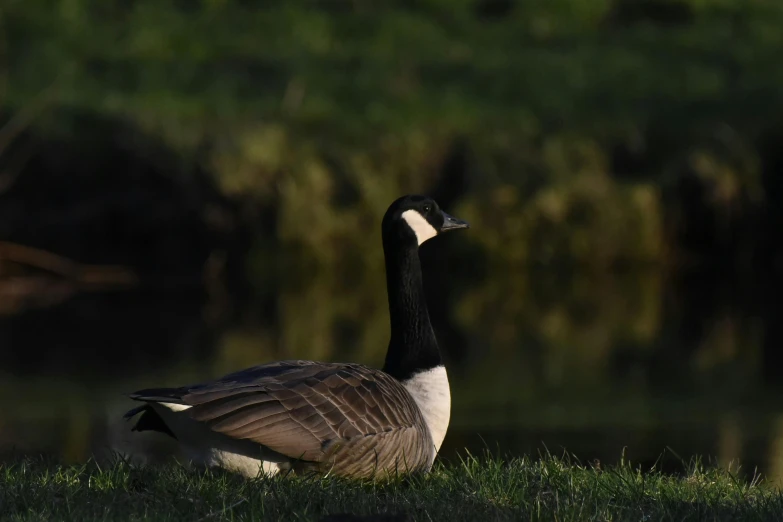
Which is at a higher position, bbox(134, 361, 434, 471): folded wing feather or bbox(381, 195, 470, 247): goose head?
bbox(381, 195, 470, 247): goose head

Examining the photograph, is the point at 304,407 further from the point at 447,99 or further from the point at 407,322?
the point at 447,99

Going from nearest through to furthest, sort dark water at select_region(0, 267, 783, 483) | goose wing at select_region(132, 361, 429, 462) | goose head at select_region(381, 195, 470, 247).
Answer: goose wing at select_region(132, 361, 429, 462) → goose head at select_region(381, 195, 470, 247) → dark water at select_region(0, 267, 783, 483)

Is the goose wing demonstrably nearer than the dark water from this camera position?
Yes

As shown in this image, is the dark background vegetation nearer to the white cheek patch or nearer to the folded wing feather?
the white cheek patch

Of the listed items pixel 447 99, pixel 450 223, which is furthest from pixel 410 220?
pixel 447 99

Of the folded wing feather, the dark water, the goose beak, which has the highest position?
the goose beak

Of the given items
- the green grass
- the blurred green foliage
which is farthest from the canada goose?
the blurred green foliage

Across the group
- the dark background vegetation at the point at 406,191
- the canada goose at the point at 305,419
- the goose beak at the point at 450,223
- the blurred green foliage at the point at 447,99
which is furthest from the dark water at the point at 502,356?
the goose beak at the point at 450,223

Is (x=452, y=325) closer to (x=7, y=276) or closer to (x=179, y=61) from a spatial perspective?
(x=7, y=276)

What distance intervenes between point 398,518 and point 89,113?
20.0 metres

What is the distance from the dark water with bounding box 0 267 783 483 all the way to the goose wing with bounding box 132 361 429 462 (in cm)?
123

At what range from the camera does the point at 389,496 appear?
6.14m

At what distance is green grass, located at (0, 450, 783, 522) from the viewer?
5.49 m

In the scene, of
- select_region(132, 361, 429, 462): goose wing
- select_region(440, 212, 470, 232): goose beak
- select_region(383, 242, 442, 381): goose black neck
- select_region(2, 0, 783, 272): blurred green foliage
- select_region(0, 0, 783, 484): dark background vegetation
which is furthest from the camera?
select_region(2, 0, 783, 272): blurred green foliage
